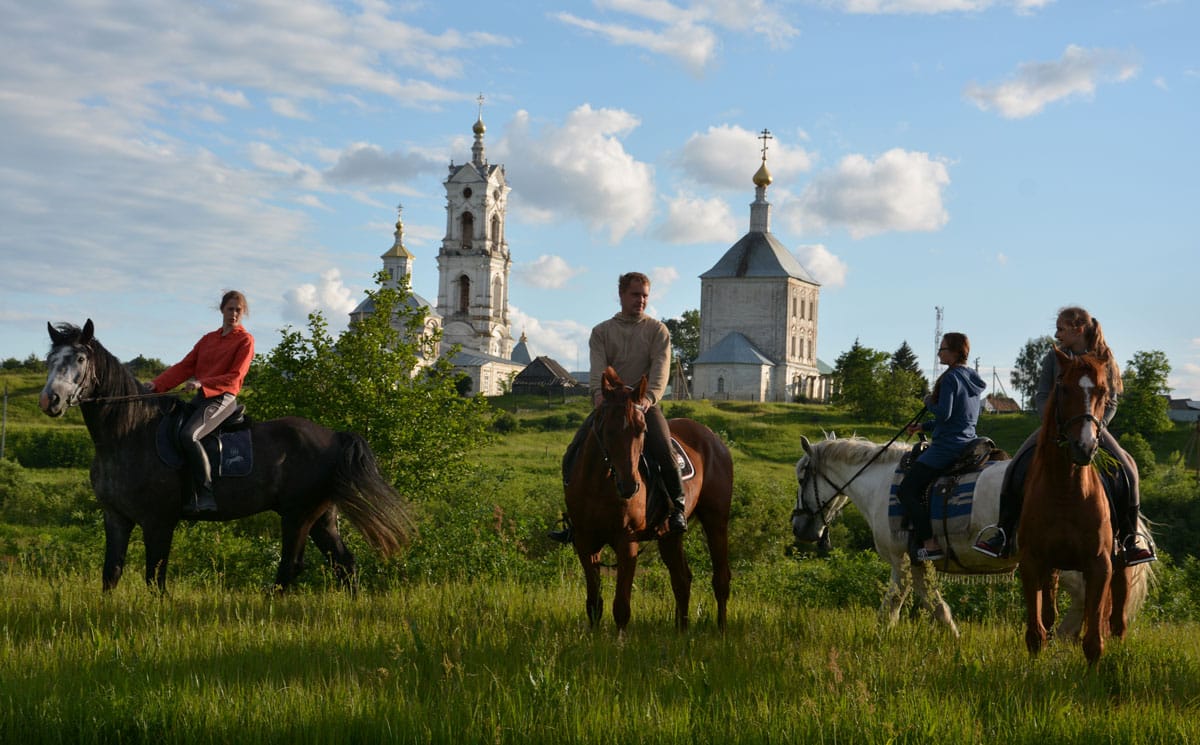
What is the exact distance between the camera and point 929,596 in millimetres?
9203

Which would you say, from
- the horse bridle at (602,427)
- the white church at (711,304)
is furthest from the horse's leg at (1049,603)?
the white church at (711,304)

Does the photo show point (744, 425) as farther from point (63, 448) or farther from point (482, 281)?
point (482, 281)

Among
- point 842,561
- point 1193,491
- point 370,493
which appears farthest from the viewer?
point 1193,491

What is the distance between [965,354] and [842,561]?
8884mm

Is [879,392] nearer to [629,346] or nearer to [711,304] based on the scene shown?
[711,304]

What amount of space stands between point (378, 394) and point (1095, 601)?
13382mm

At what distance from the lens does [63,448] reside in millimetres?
48344

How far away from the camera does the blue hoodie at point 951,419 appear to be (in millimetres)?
8820

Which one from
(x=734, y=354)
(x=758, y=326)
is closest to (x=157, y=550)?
(x=734, y=354)

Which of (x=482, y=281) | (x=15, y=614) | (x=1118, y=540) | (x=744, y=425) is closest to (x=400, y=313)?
(x=15, y=614)

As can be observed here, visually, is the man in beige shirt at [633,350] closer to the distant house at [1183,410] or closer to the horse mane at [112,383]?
the horse mane at [112,383]

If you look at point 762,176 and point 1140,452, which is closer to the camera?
point 1140,452

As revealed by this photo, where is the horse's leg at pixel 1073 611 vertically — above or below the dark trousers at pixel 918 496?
below

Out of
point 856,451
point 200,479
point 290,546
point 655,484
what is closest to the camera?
point 655,484
